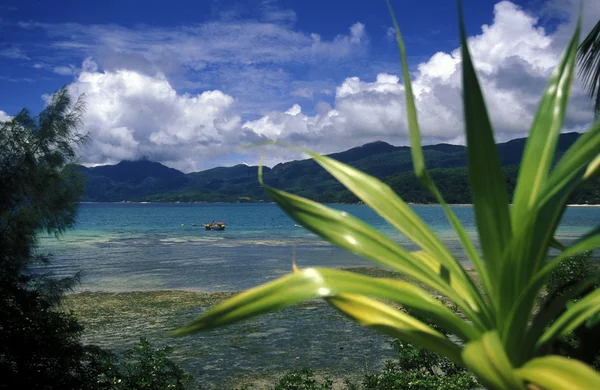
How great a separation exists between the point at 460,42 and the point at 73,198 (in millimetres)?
11237

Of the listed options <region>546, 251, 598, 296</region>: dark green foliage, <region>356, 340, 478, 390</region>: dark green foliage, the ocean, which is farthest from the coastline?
<region>546, 251, 598, 296</region>: dark green foliage

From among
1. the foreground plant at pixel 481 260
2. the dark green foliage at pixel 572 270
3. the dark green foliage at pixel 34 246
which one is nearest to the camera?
the foreground plant at pixel 481 260

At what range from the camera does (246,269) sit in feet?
96.0

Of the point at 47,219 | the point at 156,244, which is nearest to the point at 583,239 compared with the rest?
the point at 47,219

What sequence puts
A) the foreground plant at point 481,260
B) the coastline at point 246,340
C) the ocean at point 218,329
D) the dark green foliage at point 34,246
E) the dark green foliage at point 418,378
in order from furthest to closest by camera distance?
the ocean at point 218,329, the coastline at point 246,340, the dark green foliage at point 418,378, the dark green foliage at point 34,246, the foreground plant at point 481,260

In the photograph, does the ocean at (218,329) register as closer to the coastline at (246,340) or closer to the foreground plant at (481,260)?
the coastline at (246,340)

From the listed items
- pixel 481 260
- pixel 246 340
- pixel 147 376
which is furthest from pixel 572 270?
pixel 481 260

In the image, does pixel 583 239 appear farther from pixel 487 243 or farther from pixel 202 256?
pixel 202 256

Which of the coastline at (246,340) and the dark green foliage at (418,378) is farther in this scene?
the coastline at (246,340)

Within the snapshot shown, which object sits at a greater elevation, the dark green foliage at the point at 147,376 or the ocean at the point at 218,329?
the dark green foliage at the point at 147,376

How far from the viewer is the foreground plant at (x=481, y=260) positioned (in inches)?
30.1

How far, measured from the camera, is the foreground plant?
0.76m

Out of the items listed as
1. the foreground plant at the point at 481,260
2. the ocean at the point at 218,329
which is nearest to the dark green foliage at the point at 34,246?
the ocean at the point at 218,329

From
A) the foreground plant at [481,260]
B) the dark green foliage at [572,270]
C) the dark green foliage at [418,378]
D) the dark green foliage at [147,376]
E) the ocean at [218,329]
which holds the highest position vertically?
the foreground plant at [481,260]
